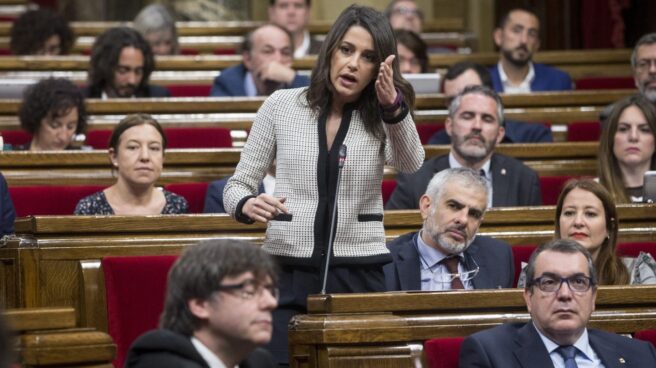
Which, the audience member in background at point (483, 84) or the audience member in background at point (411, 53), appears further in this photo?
the audience member in background at point (411, 53)

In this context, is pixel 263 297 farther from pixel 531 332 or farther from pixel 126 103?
pixel 126 103

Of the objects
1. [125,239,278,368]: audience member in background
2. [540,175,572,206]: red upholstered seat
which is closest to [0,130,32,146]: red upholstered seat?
[540,175,572,206]: red upholstered seat

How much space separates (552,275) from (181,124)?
223 cm

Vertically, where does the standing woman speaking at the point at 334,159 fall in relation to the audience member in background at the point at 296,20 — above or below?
below

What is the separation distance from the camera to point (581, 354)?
Answer: 262 cm

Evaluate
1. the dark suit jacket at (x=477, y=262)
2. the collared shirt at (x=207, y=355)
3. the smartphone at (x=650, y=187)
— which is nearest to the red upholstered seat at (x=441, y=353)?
the dark suit jacket at (x=477, y=262)

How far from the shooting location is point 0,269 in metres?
3.01

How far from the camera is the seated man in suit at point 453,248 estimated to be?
10.5ft

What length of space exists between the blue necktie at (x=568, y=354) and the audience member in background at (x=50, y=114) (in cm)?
210

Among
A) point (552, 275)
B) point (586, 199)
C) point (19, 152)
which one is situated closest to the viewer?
point (552, 275)

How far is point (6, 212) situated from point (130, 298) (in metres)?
0.66

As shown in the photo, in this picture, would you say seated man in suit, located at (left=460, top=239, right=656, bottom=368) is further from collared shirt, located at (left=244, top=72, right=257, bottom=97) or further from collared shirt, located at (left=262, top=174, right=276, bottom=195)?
collared shirt, located at (left=244, top=72, right=257, bottom=97)

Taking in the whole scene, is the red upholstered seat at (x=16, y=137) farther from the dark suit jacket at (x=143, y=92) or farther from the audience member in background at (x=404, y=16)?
the audience member in background at (x=404, y=16)

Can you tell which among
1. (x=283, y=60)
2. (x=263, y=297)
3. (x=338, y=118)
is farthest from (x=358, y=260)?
(x=283, y=60)
